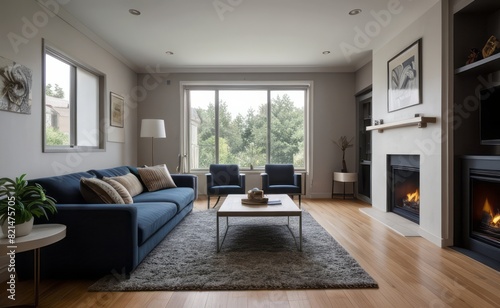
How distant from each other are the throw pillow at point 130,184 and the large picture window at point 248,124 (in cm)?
228

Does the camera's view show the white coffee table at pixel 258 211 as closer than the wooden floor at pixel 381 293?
No

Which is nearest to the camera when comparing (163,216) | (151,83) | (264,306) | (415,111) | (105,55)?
(264,306)

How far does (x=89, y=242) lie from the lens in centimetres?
208

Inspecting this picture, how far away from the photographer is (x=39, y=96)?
283 centimetres

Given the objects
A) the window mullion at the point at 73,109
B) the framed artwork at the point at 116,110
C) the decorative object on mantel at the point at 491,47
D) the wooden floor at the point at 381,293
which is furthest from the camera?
the framed artwork at the point at 116,110

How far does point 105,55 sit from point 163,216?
10.0 feet

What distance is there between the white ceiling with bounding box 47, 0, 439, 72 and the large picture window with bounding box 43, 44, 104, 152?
541mm

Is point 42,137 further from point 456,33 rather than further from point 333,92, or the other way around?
point 333,92

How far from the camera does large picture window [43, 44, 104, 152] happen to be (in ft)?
10.3

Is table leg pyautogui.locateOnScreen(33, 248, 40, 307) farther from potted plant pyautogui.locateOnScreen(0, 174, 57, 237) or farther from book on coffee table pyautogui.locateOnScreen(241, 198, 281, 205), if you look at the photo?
book on coffee table pyautogui.locateOnScreen(241, 198, 281, 205)

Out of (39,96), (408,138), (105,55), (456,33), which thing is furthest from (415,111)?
(105,55)

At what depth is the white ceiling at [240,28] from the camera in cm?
315

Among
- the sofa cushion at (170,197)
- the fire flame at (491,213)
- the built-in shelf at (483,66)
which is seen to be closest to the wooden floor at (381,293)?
the fire flame at (491,213)

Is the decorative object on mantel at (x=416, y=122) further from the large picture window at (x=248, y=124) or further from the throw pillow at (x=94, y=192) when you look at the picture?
the throw pillow at (x=94, y=192)
